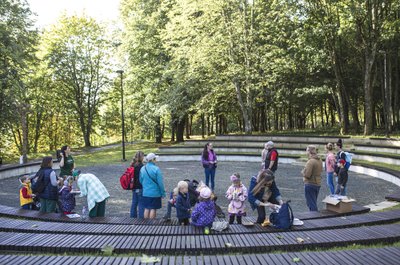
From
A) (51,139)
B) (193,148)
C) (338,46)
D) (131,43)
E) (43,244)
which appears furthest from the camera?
(51,139)

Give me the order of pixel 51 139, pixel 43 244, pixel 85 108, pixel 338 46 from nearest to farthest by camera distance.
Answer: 1. pixel 43 244
2. pixel 338 46
3. pixel 85 108
4. pixel 51 139

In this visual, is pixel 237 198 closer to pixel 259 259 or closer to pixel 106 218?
pixel 259 259

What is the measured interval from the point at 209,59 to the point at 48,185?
23749 mm

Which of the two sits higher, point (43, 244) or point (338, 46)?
point (338, 46)

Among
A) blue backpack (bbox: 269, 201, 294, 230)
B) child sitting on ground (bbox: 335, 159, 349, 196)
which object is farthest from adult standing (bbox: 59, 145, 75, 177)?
child sitting on ground (bbox: 335, 159, 349, 196)

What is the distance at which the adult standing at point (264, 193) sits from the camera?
295 inches

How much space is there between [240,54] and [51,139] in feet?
110

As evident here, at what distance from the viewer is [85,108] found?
140ft

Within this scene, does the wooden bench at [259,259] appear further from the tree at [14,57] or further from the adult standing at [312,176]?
the tree at [14,57]

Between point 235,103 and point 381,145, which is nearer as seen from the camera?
point 381,145

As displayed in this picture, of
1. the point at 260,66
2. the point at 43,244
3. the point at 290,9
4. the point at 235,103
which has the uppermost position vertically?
the point at 290,9

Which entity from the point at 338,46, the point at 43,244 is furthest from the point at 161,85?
the point at 43,244

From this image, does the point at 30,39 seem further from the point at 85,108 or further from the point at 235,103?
the point at 235,103

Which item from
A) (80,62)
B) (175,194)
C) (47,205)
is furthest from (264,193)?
(80,62)
